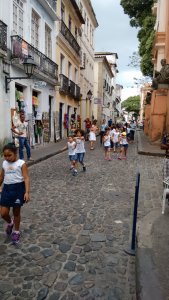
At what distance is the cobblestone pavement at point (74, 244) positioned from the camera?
314 centimetres

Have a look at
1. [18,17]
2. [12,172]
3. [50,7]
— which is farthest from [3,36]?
[12,172]

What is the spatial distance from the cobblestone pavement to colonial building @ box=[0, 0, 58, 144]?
498cm

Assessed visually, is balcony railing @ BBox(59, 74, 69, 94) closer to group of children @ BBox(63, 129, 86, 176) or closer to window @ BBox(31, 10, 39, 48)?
window @ BBox(31, 10, 39, 48)

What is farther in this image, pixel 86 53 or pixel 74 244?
pixel 86 53

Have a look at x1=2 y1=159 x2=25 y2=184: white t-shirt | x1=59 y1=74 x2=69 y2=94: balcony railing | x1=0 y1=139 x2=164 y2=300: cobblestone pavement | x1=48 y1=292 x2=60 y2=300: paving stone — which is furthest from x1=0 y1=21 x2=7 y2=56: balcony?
x1=48 y1=292 x2=60 y2=300: paving stone

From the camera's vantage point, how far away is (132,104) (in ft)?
354

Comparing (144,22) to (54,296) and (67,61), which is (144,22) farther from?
(54,296)

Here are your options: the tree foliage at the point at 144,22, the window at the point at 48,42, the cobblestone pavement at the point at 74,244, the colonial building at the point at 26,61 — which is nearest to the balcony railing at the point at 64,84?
the colonial building at the point at 26,61

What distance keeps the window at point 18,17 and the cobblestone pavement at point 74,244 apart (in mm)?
8371

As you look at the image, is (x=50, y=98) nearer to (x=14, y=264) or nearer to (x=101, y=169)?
(x=101, y=169)

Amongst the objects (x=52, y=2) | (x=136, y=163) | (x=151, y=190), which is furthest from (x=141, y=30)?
(x=151, y=190)

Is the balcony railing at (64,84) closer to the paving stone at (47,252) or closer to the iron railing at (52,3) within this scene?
the iron railing at (52,3)

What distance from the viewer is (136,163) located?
11.6 m

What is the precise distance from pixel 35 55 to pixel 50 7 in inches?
143
